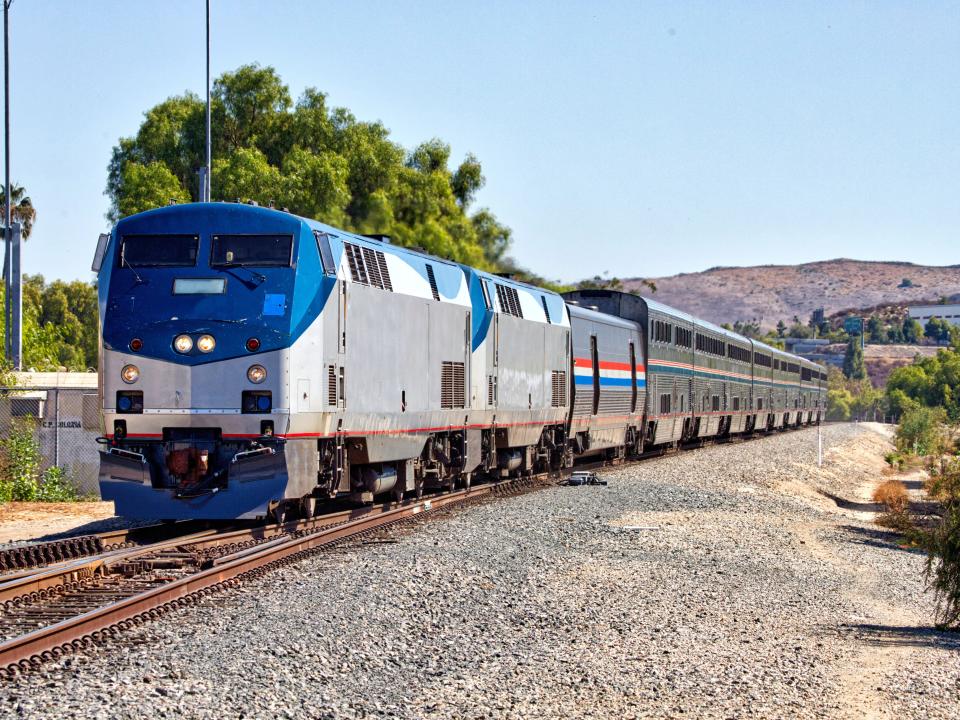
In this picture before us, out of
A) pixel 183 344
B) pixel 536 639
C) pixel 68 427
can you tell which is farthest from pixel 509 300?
pixel 536 639

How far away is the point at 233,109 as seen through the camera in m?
60.6

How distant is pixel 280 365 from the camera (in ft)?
45.8

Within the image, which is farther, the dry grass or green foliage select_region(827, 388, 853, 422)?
green foliage select_region(827, 388, 853, 422)

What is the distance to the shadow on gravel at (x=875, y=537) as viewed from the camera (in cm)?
2025

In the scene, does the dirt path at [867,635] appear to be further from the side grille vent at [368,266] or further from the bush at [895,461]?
the bush at [895,461]

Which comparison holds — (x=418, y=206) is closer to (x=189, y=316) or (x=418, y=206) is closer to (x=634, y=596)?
(x=189, y=316)

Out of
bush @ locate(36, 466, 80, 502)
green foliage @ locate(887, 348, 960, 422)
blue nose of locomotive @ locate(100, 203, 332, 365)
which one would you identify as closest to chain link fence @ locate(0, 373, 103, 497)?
bush @ locate(36, 466, 80, 502)

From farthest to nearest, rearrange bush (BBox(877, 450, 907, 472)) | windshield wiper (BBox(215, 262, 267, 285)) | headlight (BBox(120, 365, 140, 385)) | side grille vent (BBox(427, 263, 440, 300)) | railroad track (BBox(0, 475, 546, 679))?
1. bush (BBox(877, 450, 907, 472))
2. side grille vent (BBox(427, 263, 440, 300))
3. windshield wiper (BBox(215, 262, 267, 285))
4. headlight (BBox(120, 365, 140, 385))
5. railroad track (BBox(0, 475, 546, 679))

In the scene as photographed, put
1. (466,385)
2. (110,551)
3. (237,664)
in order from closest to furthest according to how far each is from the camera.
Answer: (237,664), (110,551), (466,385)

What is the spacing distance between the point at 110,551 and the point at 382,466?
522 centimetres

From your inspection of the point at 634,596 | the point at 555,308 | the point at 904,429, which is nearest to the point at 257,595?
the point at 634,596

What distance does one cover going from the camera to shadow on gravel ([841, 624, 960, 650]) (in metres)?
11.1

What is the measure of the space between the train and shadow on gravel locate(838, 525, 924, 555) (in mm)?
6478

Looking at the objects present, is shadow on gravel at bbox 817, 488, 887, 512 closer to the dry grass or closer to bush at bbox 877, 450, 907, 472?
the dry grass
